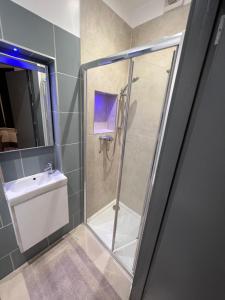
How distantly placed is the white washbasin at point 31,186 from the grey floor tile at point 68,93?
67 cm

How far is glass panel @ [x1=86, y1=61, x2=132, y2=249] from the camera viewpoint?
1.58m

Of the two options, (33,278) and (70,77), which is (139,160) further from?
(33,278)

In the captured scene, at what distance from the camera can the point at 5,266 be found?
4.01 ft

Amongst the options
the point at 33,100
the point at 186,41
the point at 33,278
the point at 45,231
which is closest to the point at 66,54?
the point at 33,100

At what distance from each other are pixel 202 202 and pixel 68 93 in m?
1.31

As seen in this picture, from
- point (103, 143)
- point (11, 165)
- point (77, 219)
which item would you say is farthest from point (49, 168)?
point (77, 219)

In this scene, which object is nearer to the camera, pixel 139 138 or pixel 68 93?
pixel 68 93

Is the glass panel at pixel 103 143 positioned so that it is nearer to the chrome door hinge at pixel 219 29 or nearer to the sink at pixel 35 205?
the sink at pixel 35 205

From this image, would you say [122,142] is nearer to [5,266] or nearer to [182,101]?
[182,101]

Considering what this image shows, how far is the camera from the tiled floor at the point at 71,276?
1176 millimetres

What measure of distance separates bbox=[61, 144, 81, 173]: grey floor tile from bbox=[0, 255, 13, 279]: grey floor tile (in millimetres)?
926

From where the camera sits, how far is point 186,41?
511mm

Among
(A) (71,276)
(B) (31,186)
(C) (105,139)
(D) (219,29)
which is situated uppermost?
(D) (219,29)

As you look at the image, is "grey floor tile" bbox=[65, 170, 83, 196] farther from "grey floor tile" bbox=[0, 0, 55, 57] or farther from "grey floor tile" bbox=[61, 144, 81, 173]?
"grey floor tile" bbox=[0, 0, 55, 57]
